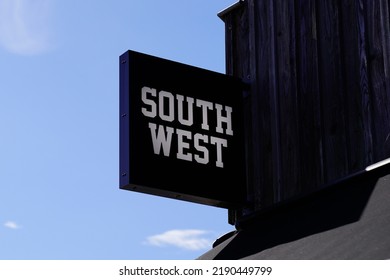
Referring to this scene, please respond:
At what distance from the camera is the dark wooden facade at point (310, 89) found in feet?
32.6

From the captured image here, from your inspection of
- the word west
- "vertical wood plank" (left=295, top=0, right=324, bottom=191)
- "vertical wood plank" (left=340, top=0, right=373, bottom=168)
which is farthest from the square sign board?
"vertical wood plank" (left=340, top=0, right=373, bottom=168)

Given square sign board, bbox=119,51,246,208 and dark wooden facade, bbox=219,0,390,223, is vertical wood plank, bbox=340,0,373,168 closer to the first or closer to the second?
dark wooden facade, bbox=219,0,390,223

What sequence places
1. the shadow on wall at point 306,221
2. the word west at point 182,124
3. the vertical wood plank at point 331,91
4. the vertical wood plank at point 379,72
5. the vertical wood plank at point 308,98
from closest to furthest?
the shadow on wall at point 306,221
the vertical wood plank at point 379,72
the vertical wood plank at point 331,91
the vertical wood plank at point 308,98
the word west at point 182,124

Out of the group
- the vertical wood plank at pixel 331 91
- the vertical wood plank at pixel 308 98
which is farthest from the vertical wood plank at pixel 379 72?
the vertical wood plank at pixel 308 98

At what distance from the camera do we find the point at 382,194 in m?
8.72

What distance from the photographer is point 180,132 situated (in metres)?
10.9

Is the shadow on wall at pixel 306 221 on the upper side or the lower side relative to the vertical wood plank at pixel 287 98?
lower

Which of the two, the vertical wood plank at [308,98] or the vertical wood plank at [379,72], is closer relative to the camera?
the vertical wood plank at [379,72]

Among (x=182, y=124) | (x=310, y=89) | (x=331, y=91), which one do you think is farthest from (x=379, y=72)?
(x=182, y=124)

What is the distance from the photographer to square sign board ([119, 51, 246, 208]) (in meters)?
10.6

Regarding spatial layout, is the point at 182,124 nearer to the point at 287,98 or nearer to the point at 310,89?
the point at 287,98

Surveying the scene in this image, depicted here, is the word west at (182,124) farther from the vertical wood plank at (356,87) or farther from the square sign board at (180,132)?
the vertical wood plank at (356,87)
